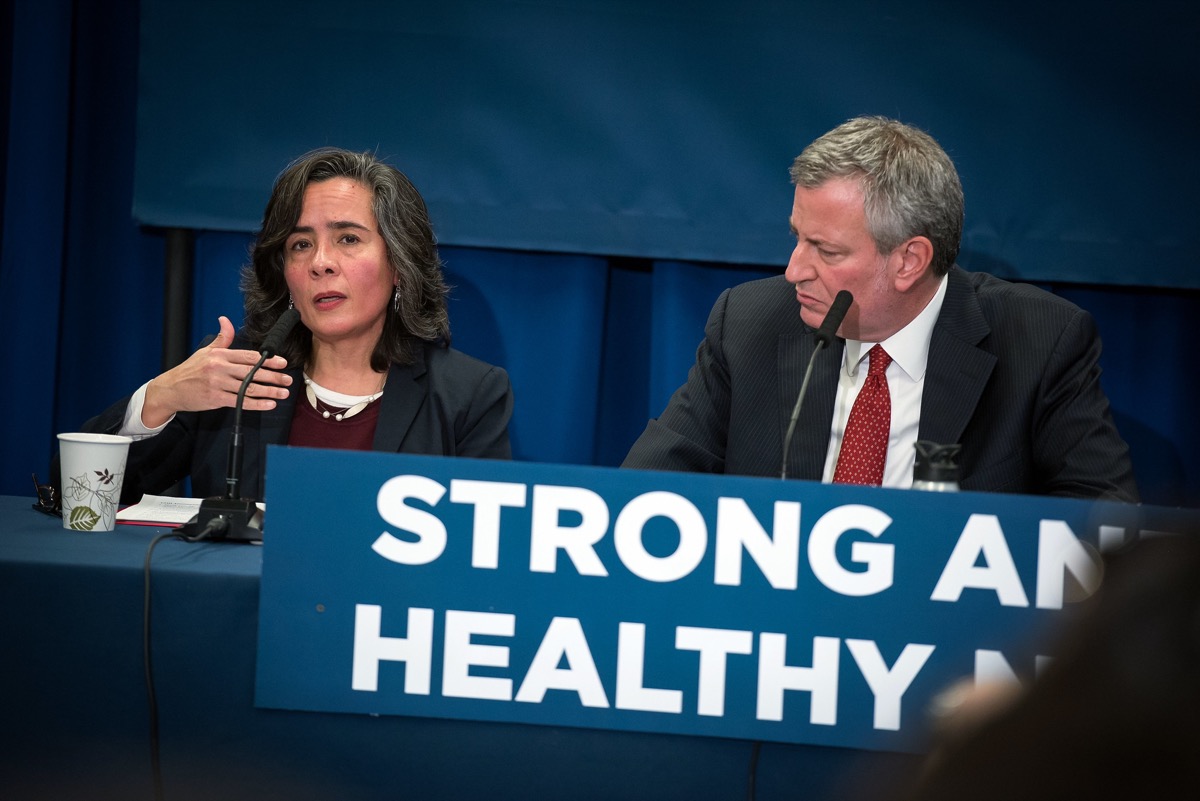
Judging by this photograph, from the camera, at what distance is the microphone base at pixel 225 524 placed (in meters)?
1.52

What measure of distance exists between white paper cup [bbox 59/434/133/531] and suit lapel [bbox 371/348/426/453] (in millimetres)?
616

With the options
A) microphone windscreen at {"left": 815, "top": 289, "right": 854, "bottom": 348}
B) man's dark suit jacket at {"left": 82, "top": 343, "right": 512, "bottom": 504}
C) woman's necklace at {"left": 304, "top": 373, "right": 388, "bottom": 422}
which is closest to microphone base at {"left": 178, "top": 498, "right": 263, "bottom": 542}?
man's dark suit jacket at {"left": 82, "top": 343, "right": 512, "bottom": 504}

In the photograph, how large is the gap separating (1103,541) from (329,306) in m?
1.53

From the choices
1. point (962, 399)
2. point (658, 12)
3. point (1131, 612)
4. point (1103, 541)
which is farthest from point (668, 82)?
point (1131, 612)

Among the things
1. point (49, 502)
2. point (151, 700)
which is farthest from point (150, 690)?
point (49, 502)

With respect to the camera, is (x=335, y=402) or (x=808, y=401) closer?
(x=808, y=401)

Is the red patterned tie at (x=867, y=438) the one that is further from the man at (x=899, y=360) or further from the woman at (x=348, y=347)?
the woman at (x=348, y=347)

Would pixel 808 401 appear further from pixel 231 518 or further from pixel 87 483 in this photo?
pixel 87 483

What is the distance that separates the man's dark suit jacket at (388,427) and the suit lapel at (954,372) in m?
0.83

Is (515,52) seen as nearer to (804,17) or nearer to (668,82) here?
(668,82)

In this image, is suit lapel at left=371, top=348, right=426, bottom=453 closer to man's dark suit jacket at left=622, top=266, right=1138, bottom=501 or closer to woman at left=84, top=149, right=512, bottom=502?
woman at left=84, top=149, right=512, bottom=502

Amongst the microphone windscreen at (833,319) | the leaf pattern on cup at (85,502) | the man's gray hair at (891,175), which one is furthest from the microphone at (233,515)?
the man's gray hair at (891,175)

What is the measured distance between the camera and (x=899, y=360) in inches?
79.7

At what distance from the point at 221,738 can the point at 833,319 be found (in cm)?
100
